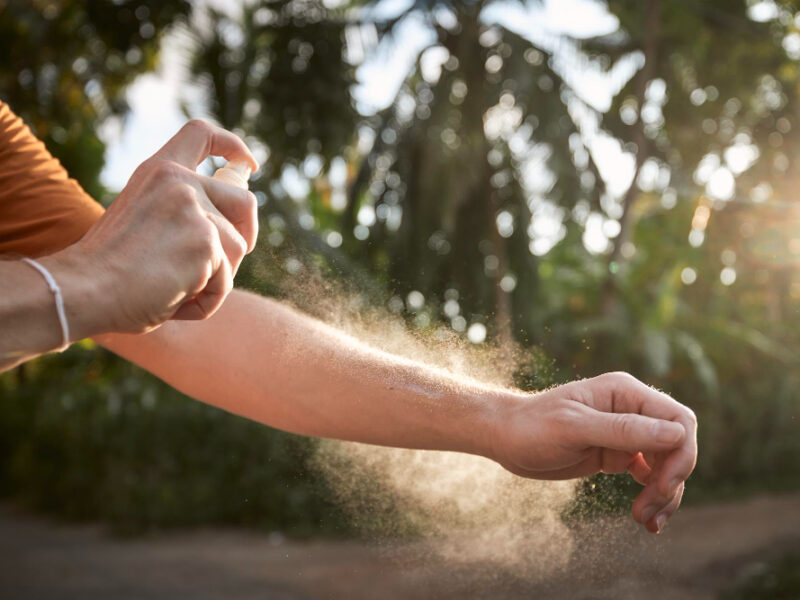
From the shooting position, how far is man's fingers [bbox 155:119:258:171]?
0.92m

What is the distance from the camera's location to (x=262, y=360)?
50.4 inches

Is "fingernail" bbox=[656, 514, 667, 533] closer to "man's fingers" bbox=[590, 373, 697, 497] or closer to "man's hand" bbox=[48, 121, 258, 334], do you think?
"man's fingers" bbox=[590, 373, 697, 497]

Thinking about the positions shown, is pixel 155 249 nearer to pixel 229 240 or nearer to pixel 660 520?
pixel 229 240

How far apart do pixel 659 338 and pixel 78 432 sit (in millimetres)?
6484

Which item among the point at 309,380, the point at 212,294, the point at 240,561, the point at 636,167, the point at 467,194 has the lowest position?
the point at 240,561

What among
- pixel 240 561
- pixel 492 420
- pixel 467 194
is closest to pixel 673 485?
pixel 492 420

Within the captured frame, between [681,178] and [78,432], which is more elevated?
[681,178]

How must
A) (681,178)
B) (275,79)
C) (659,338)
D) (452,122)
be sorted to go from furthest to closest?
(681,178) < (452,122) < (275,79) < (659,338)

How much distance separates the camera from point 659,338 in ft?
27.8

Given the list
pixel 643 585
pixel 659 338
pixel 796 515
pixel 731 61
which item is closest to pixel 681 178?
pixel 731 61

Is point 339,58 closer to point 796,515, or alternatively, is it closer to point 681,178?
point 681,178

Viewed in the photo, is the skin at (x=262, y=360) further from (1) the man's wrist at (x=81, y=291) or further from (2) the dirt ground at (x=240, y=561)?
(2) the dirt ground at (x=240, y=561)

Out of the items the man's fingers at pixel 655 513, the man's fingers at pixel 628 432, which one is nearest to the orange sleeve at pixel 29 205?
the man's fingers at pixel 628 432

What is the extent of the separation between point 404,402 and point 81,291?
1.79ft
